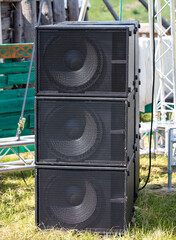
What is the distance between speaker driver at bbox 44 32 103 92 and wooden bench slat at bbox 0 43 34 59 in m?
3.46

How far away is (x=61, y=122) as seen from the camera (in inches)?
167

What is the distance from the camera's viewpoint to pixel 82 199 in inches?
171

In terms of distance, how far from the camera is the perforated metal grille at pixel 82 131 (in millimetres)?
4191

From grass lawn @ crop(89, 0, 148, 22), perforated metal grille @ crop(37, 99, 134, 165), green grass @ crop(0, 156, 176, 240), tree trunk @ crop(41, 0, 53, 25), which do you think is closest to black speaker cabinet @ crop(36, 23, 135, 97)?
perforated metal grille @ crop(37, 99, 134, 165)

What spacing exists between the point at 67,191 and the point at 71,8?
6.76 meters

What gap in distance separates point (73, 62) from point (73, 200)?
3.86 ft

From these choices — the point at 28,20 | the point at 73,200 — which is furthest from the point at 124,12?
the point at 73,200

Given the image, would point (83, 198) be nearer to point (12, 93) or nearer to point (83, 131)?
point (83, 131)

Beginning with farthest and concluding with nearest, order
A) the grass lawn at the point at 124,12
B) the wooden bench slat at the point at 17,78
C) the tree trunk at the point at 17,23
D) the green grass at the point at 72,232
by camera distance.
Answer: the grass lawn at the point at 124,12, the tree trunk at the point at 17,23, the wooden bench slat at the point at 17,78, the green grass at the point at 72,232

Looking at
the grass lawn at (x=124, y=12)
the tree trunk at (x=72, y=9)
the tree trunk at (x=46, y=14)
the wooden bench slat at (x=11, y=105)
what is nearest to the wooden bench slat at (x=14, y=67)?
the wooden bench slat at (x=11, y=105)

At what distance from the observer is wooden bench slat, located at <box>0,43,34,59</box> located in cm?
752

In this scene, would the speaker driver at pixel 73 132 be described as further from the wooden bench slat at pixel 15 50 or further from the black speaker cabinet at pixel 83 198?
the wooden bench slat at pixel 15 50

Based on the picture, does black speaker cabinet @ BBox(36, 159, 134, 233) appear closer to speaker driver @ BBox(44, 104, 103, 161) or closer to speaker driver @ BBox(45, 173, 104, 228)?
speaker driver @ BBox(45, 173, 104, 228)

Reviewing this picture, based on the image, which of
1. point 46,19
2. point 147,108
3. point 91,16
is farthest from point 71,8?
point 91,16
